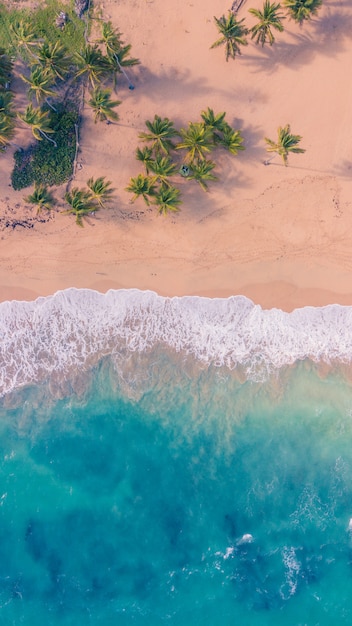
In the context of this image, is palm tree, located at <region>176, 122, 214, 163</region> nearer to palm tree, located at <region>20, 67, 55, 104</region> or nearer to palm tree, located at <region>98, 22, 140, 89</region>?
palm tree, located at <region>98, 22, 140, 89</region>

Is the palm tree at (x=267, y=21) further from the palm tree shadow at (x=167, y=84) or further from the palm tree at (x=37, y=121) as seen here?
the palm tree at (x=37, y=121)

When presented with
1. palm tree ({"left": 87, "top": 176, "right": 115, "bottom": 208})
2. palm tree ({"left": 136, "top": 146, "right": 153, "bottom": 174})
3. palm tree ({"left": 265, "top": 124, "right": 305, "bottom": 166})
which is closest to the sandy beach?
palm tree ({"left": 87, "top": 176, "right": 115, "bottom": 208})

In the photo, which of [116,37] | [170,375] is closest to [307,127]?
[116,37]

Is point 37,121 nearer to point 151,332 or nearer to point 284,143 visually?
point 151,332

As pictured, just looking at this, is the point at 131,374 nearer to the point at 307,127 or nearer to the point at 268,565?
the point at 268,565

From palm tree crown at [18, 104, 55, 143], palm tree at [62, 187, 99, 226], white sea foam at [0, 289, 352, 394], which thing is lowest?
white sea foam at [0, 289, 352, 394]

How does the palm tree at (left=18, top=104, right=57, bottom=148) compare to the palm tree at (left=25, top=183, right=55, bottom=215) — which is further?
the palm tree at (left=25, top=183, right=55, bottom=215)

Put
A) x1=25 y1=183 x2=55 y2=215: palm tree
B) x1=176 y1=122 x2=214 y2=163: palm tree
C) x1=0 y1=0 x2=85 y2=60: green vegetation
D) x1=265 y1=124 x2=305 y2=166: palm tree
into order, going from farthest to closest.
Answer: x1=0 y1=0 x2=85 y2=60: green vegetation < x1=25 y1=183 x2=55 y2=215: palm tree < x1=265 y1=124 x2=305 y2=166: palm tree < x1=176 y1=122 x2=214 y2=163: palm tree
